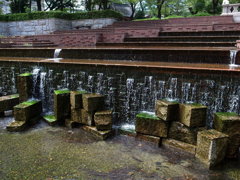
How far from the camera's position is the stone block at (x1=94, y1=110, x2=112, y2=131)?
18.3 feet

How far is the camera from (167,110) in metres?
4.89

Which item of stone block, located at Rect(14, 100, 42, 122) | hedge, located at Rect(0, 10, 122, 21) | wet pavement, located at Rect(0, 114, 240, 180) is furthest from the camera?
hedge, located at Rect(0, 10, 122, 21)

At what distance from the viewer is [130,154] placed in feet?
15.6

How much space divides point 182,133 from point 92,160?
7.05 feet

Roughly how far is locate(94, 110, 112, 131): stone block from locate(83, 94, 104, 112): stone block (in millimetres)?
211

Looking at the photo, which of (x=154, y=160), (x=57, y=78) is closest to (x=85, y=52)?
(x=57, y=78)

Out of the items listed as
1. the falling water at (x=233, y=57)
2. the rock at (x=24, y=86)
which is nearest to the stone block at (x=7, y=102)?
the rock at (x=24, y=86)

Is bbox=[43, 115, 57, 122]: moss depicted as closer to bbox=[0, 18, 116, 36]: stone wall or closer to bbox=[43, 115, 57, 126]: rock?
bbox=[43, 115, 57, 126]: rock

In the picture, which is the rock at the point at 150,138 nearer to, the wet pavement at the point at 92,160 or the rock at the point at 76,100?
the wet pavement at the point at 92,160

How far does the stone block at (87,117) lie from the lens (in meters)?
5.85

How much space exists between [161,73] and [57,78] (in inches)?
145

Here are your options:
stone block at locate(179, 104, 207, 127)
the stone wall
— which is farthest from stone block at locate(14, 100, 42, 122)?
the stone wall

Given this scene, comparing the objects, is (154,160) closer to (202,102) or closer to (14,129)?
(202,102)

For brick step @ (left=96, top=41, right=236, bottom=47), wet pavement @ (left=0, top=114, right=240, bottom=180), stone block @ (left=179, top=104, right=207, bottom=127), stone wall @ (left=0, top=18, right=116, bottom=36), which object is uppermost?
stone wall @ (left=0, top=18, right=116, bottom=36)
